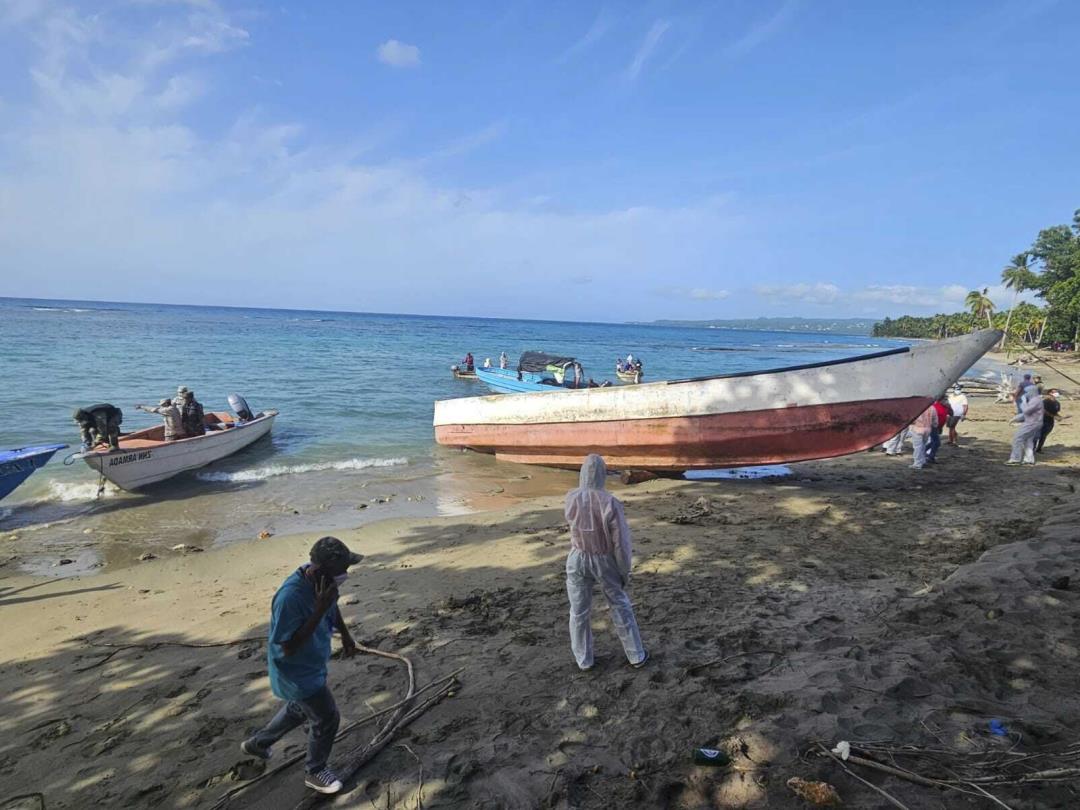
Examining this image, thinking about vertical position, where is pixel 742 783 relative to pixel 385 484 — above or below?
above

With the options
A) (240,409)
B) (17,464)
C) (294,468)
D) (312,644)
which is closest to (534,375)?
(240,409)

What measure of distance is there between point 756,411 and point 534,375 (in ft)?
50.0

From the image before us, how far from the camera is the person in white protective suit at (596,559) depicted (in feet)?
13.0

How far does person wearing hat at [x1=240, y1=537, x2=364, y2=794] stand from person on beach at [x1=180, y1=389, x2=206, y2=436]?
11642mm

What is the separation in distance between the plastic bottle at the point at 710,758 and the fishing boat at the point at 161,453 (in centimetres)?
1161

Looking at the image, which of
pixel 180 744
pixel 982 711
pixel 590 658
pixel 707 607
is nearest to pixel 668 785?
pixel 590 658

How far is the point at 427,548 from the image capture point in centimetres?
777

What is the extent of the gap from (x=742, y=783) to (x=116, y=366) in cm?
3602

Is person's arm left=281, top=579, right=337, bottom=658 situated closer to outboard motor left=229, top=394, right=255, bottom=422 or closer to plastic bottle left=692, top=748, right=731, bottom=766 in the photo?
plastic bottle left=692, top=748, right=731, bottom=766

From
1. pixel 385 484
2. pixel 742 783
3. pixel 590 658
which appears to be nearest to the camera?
pixel 742 783

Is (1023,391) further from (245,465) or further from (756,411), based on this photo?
(245,465)

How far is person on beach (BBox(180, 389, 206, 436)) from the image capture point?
42.4ft

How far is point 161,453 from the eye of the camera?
11.6 m

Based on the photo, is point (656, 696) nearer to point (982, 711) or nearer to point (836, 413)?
point (982, 711)
